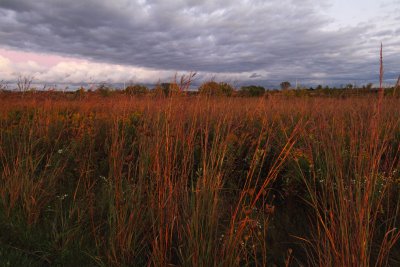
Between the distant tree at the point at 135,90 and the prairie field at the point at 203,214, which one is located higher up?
the distant tree at the point at 135,90

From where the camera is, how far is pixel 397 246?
2.32 m

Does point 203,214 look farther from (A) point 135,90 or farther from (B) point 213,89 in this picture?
(A) point 135,90

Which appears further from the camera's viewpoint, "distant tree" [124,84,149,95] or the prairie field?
"distant tree" [124,84,149,95]

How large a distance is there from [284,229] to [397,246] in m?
0.84

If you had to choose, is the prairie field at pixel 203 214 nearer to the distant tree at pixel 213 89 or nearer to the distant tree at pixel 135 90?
the distant tree at pixel 213 89

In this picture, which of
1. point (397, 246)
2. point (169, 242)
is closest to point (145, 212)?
point (169, 242)

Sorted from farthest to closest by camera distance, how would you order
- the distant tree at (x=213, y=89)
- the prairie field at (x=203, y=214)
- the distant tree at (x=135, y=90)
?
the distant tree at (x=135, y=90) < the distant tree at (x=213, y=89) < the prairie field at (x=203, y=214)

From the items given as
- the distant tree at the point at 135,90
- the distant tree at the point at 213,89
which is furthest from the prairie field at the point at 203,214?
the distant tree at the point at 135,90

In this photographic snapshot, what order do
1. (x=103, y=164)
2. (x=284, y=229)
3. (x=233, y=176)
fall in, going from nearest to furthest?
(x=284, y=229) < (x=233, y=176) < (x=103, y=164)

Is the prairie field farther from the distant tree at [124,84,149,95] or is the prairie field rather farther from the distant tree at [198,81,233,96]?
the distant tree at [124,84,149,95]

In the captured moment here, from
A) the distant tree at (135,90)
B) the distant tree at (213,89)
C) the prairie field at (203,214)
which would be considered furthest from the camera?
the distant tree at (135,90)

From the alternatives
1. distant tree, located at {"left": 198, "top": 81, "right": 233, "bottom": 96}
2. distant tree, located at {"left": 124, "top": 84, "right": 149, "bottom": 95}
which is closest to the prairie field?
distant tree, located at {"left": 198, "top": 81, "right": 233, "bottom": 96}

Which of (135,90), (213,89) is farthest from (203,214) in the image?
(135,90)

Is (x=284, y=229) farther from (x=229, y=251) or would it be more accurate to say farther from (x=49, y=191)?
(x=49, y=191)
